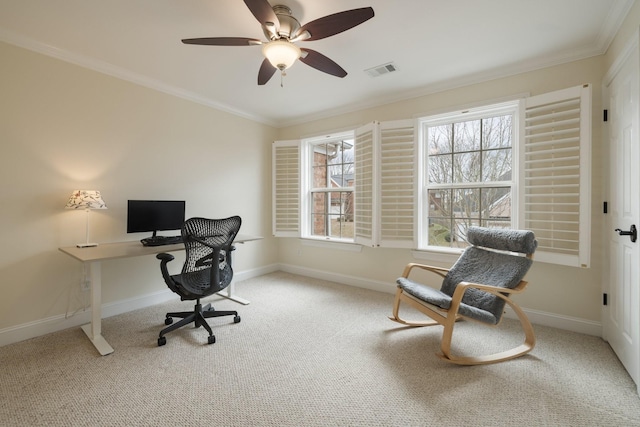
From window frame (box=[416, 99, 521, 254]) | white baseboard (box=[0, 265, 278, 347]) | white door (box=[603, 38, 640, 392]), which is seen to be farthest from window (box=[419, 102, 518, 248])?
white baseboard (box=[0, 265, 278, 347])

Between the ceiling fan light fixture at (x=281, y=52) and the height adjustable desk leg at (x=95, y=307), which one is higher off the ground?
the ceiling fan light fixture at (x=281, y=52)

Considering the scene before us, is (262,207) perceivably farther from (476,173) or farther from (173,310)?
(476,173)

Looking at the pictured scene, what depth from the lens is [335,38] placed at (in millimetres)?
2324

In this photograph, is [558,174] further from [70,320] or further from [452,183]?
[70,320]

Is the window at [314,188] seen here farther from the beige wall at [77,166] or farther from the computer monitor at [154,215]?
the computer monitor at [154,215]

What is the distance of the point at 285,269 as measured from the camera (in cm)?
466

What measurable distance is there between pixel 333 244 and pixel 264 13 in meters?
3.01

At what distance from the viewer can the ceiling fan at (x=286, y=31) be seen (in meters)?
1.64

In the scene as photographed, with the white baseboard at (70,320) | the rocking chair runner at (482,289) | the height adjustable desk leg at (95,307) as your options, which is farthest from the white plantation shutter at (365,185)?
the height adjustable desk leg at (95,307)

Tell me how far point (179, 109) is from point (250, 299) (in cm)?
246

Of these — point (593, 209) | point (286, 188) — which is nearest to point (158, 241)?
point (286, 188)

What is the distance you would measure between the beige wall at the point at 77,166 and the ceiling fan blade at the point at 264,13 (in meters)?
2.04

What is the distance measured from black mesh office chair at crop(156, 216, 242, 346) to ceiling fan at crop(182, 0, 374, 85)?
53.9 inches

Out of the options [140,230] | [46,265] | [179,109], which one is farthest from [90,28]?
[46,265]
